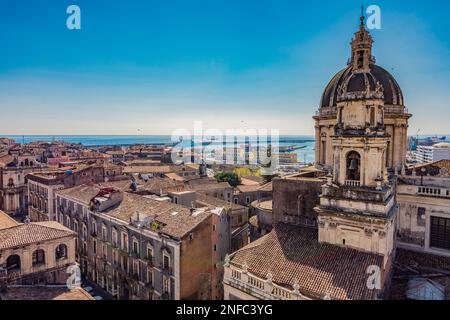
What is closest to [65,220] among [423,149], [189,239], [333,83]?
[189,239]

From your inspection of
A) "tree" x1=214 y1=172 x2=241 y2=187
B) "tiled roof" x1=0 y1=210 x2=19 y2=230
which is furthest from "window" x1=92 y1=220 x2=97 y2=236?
"tree" x1=214 y1=172 x2=241 y2=187

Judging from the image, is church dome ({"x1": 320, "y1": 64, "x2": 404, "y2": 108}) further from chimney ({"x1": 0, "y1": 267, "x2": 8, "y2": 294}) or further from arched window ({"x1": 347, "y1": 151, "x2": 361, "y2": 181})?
chimney ({"x1": 0, "y1": 267, "x2": 8, "y2": 294})

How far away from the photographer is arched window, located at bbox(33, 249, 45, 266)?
64.0ft

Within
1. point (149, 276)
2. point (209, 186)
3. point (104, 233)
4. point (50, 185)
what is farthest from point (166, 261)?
point (209, 186)

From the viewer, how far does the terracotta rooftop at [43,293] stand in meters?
16.1

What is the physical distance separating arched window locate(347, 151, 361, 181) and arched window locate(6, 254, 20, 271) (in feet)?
63.9

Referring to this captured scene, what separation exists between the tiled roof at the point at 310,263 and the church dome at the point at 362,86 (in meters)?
8.50

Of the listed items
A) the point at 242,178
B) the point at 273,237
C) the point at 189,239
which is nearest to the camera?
the point at 273,237

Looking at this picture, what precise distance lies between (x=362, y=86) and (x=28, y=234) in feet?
70.8

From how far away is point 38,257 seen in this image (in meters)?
19.7
